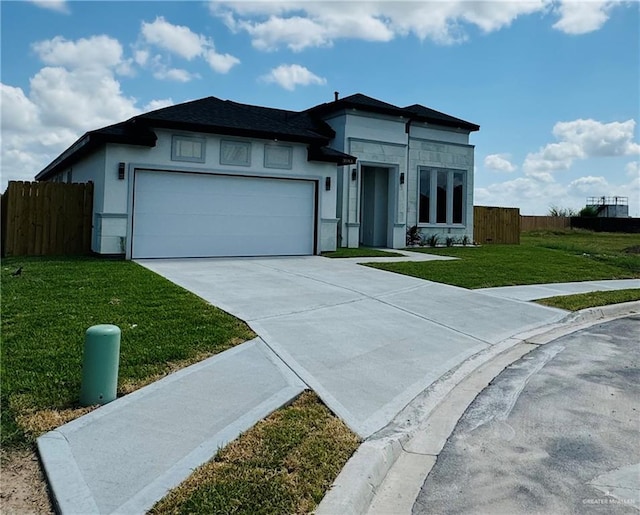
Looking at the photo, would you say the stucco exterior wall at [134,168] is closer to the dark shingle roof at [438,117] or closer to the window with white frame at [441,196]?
the window with white frame at [441,196]

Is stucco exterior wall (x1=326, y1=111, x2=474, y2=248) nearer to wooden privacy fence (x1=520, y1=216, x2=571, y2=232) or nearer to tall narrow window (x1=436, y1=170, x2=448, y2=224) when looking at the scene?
tall narrow window (x1=436, y1=170, x2=448, y2=224)

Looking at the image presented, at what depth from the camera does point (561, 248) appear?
72.6 feet

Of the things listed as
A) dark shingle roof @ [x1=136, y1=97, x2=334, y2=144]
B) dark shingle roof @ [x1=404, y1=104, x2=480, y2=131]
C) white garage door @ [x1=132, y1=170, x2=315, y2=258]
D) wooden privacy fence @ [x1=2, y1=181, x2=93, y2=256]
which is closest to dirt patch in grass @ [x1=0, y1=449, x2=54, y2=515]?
white garage door @ [x1=132, y1=170, x2=315, y2=258]

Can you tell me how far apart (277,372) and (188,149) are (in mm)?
10676

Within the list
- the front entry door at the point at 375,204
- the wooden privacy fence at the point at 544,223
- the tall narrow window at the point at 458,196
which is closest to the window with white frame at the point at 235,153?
the front entry door at the point at 375,204

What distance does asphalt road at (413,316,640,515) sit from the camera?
3.16 metres

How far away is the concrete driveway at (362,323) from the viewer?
16.3 feet

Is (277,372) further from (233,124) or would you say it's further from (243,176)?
(233,124)

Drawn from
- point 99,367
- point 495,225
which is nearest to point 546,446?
point 99,367

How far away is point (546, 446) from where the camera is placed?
3.92 meters

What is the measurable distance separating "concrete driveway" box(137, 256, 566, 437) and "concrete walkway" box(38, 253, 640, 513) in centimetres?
2

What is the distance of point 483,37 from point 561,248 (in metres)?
12.1

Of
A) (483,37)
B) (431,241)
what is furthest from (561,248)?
(483,37)

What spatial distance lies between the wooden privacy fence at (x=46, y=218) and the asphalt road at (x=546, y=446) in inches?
502
